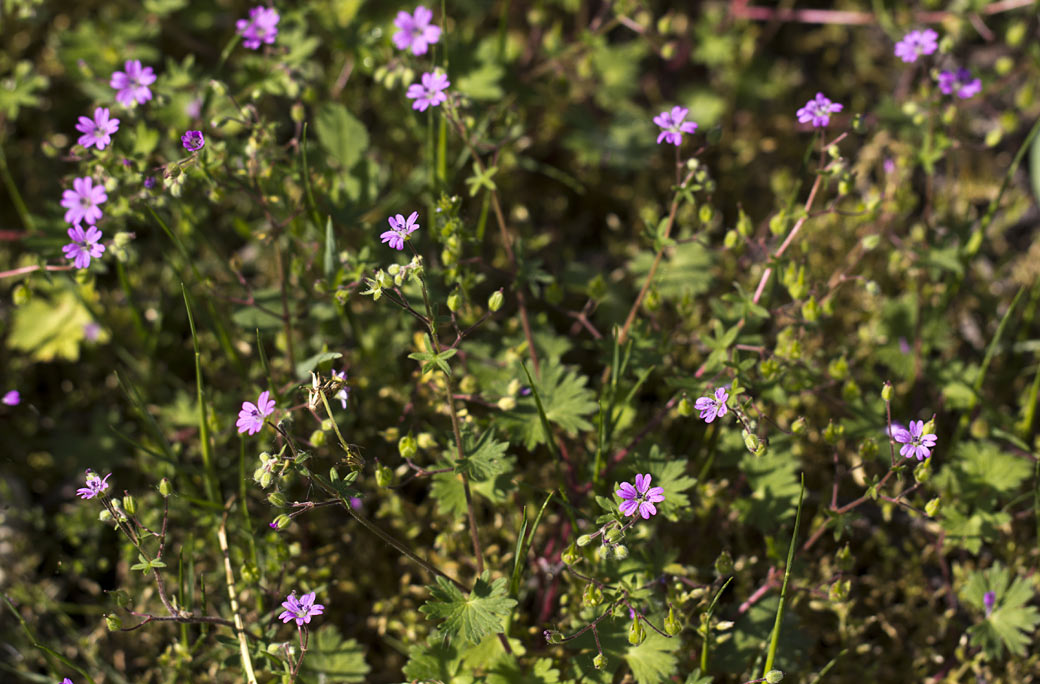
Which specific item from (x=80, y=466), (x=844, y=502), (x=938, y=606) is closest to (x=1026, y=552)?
(x=938, y=606)

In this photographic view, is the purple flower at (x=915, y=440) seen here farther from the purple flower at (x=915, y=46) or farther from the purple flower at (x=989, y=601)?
the purple flower at (x=915, y=46)

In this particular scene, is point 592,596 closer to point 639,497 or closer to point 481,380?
point 639,497

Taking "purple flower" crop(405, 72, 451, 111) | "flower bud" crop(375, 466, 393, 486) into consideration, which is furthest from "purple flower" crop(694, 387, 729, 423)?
"purple flower" crop(405, 72, 451, 111)

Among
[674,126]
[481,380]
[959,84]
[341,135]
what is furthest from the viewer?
[341,135]

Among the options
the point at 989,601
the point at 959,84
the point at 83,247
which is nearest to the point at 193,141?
the point at 83,247

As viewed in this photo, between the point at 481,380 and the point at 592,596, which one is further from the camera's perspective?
the point at 481,380

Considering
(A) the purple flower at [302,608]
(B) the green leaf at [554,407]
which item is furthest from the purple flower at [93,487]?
(B) the green leaf at [554,407]

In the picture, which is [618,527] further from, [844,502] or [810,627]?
[844,502]

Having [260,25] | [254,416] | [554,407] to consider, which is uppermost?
[260,25]
